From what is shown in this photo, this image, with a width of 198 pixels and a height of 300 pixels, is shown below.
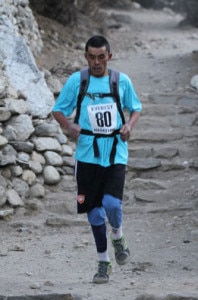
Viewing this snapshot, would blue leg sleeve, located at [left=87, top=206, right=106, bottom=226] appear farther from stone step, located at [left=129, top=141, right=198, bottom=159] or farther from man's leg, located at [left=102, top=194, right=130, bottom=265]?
stone step, located at [left=129, top=141, right=198, bottom=159]

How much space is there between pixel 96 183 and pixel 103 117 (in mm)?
467

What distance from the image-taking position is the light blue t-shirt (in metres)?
5.74

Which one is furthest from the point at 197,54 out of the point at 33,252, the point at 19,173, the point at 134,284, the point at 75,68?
the point at 134,284

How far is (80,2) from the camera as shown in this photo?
17.8 meters

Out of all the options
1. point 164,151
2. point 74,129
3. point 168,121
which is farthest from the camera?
point 168,121

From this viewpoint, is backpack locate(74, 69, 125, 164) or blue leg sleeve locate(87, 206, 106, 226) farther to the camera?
blue leg sleeve locate(87, 206, 106, 226)

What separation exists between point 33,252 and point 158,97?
4597 millimetres

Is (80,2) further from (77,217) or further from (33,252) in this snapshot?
(33,252)

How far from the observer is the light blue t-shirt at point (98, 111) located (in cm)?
574

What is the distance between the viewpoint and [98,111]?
18.8 ft

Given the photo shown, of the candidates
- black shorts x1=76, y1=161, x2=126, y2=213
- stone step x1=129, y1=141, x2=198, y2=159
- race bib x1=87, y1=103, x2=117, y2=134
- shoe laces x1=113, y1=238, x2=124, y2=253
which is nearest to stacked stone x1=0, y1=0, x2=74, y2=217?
stone step x1=129, y1=141, x2=198, y2=159

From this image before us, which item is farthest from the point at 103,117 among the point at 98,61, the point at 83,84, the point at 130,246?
the point at 130,246

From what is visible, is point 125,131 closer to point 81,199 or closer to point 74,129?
point 74,129

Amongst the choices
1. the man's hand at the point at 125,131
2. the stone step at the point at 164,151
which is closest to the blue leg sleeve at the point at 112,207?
the man's hand at the point at 125,131
